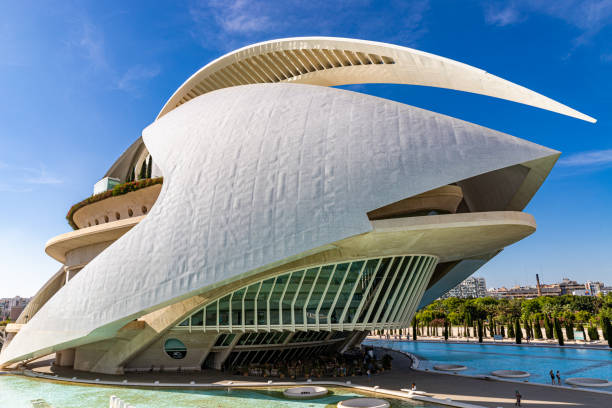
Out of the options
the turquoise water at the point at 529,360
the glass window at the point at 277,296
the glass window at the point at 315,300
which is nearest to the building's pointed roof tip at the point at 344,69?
the glass window at the point at 315,300

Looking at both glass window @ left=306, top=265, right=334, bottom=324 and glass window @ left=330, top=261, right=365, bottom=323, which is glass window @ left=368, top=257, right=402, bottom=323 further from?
glass window @ left=306, top=265, right=334, bottom=324

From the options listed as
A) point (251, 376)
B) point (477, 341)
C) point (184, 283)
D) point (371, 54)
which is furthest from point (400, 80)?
point (477, 341)

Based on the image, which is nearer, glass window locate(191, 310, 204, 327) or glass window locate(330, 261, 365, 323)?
glass window locate(330, 261, 365, 323)

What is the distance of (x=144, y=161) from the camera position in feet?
107

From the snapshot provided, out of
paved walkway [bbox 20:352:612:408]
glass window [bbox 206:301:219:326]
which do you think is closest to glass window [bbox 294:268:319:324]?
paved walkway [bbox 20:352:612:408]

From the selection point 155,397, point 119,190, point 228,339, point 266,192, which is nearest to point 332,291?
point 266,192

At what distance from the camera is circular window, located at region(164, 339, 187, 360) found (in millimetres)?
21719

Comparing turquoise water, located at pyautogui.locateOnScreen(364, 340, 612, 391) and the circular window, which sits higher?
the circular window

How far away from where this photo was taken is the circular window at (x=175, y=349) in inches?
855

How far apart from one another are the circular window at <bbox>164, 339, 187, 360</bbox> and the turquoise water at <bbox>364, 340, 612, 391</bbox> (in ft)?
44.6

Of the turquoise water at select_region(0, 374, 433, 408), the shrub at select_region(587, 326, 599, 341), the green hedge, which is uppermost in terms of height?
the green hedge

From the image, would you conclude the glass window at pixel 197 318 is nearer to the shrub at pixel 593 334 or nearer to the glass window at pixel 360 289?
the glass window at pixel 360 289

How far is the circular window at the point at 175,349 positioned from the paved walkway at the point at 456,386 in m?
1.25

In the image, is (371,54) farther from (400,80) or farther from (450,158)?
(450,158)
